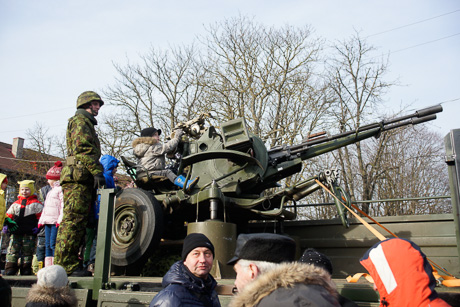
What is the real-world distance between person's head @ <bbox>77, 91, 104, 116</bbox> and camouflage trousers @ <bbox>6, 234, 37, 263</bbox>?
256 cm

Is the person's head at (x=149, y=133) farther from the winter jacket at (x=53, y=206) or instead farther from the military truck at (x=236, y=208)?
the winter jacket at (x=53, y=206)

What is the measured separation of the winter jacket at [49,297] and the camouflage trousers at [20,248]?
3.67 metres

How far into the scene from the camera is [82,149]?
17.3 feet

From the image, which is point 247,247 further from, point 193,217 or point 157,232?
point 193,217

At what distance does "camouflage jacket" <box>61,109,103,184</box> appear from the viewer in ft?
16.9

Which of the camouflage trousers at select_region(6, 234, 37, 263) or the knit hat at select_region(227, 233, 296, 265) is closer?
the knit hat at select_region(227, 233, 296, 265)

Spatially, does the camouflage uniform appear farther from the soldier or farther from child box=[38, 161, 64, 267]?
child box=[38, 161, 64, 267]

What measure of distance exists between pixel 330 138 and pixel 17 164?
93.1ft

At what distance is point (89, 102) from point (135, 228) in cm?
163

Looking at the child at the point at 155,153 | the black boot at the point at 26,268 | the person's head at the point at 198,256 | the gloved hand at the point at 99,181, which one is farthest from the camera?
the black boot at the point at 26,268

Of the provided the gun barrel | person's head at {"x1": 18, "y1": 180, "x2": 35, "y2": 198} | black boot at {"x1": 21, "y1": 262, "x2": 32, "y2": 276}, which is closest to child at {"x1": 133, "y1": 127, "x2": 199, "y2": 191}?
the gun barrel

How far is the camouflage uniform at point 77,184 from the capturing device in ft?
16.1

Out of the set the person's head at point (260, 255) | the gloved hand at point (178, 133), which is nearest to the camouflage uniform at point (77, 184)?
the gloved hand at point (178, 133)

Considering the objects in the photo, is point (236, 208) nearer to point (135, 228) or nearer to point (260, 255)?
point (135, 228)
